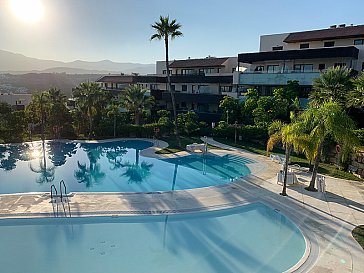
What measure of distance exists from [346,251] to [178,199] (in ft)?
26.0

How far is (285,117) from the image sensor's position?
3011cm

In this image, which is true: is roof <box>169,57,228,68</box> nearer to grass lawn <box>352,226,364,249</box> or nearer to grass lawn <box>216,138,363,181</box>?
grass lawn <box>216,138,363,181</box>

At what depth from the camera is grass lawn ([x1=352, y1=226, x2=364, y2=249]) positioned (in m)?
11.3

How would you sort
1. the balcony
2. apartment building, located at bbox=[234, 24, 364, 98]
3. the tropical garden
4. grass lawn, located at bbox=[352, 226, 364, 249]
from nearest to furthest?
1. grass lawn, located at bbox=[352, 226, 364, 249]
2. the tropical garden
3. apartment building, located at bbox=[234, 24, 364, 98]
4. the balcony

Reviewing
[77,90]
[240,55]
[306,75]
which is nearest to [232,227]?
[306,75]

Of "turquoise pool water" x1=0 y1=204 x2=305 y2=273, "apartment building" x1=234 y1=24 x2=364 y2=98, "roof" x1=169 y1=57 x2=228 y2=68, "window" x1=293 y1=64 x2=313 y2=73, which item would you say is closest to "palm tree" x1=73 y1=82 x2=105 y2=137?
"apartment building" x1=234 y1=24 x2=364 y2=98

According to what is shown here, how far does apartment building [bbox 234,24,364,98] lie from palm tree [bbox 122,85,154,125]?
11.6 metres

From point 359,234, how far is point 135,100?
27.8 metres

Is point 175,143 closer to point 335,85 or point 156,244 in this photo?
point 335,85

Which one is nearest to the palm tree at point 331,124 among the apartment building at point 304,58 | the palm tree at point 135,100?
the apartment building at point 304,58

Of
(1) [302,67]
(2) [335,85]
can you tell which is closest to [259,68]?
(1) [302,67]

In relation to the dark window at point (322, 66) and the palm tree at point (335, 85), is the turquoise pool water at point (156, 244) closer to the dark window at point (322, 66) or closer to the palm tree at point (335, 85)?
the palm tree at point (335, 85)

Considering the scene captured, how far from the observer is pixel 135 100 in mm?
35156

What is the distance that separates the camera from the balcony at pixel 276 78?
30531 millimetres
